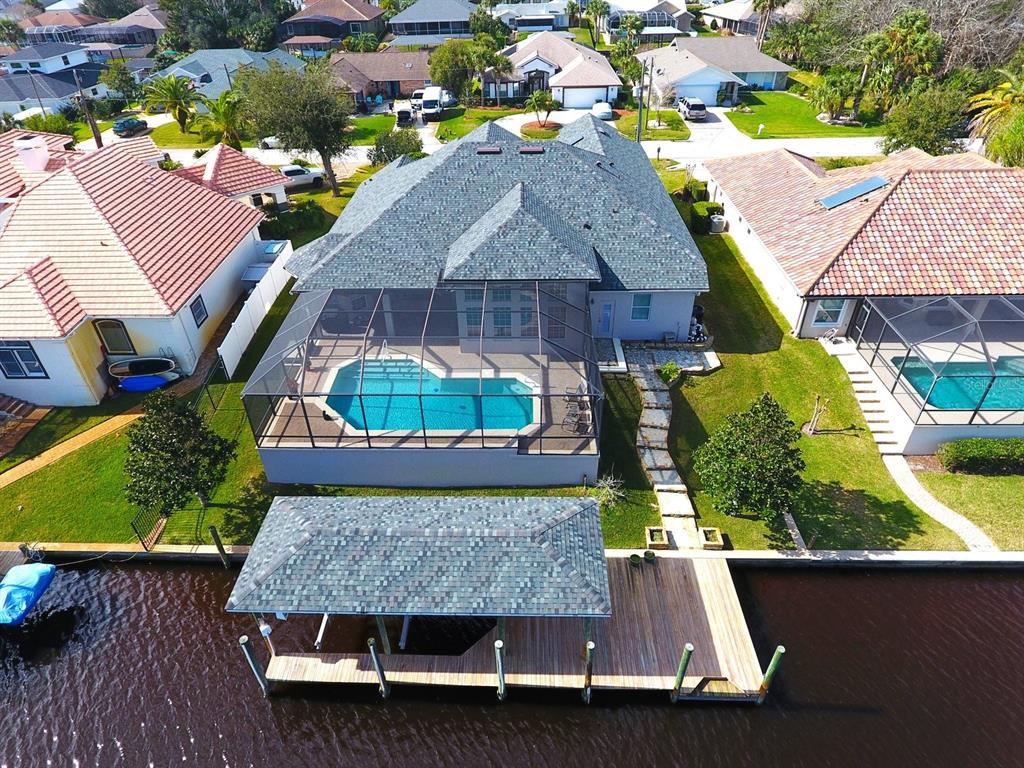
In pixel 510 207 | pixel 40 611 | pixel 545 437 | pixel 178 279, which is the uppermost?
pixel 510 207

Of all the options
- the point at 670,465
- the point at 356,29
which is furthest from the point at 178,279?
the point at 356,29

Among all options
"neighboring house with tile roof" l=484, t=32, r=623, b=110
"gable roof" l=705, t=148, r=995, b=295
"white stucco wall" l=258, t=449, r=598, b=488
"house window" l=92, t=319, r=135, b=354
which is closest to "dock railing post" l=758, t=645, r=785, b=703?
"white stucco wall" l=258, t=449, r=598, b=488

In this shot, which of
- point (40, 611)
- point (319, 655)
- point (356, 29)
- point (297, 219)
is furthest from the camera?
point (356, 29)

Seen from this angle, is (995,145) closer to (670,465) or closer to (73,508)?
(670,465)

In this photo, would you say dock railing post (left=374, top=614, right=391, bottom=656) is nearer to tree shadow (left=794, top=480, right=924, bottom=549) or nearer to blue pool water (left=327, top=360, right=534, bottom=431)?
blue pool water (left=327, top=360, right=534, bottom=431)

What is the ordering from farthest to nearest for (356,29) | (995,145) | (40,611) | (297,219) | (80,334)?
(356,29) → (297,219) → (995,145) → (80,334) → (40,611)

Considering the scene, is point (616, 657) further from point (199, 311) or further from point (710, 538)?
point (199, 311)
